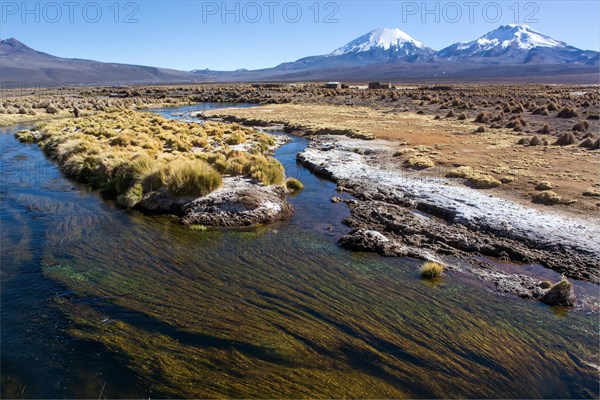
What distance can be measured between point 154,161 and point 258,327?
11.0 meters

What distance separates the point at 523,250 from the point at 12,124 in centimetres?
4423

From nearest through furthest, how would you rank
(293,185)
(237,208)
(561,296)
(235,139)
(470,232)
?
(561,296)
(470,232)
(237,208)
(293,185)
(235,139)

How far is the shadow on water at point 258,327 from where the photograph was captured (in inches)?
241

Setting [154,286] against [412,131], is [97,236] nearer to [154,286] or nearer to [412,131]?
[154,286]

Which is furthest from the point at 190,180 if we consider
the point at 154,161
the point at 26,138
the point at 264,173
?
the point at 26,138

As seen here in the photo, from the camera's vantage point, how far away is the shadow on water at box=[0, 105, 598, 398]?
613cm

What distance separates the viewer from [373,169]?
20.1 meters

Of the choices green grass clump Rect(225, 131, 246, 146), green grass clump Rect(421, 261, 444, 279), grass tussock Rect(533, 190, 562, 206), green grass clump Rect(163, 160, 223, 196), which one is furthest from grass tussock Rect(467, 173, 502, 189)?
green grass clump Rect(225, 131, 246, 146)

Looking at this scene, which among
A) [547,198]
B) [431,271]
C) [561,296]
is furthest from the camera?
[547,198]

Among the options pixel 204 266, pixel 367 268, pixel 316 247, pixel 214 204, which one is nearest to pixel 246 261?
pixel 204 266

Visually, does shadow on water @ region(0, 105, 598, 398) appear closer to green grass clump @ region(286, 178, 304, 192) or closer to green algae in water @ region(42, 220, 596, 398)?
green algae in water @ region(42, 220, 596, 398)

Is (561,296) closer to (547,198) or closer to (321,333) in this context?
(321,333)

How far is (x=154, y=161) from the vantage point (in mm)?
16359

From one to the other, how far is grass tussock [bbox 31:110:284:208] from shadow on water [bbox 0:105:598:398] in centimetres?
354
